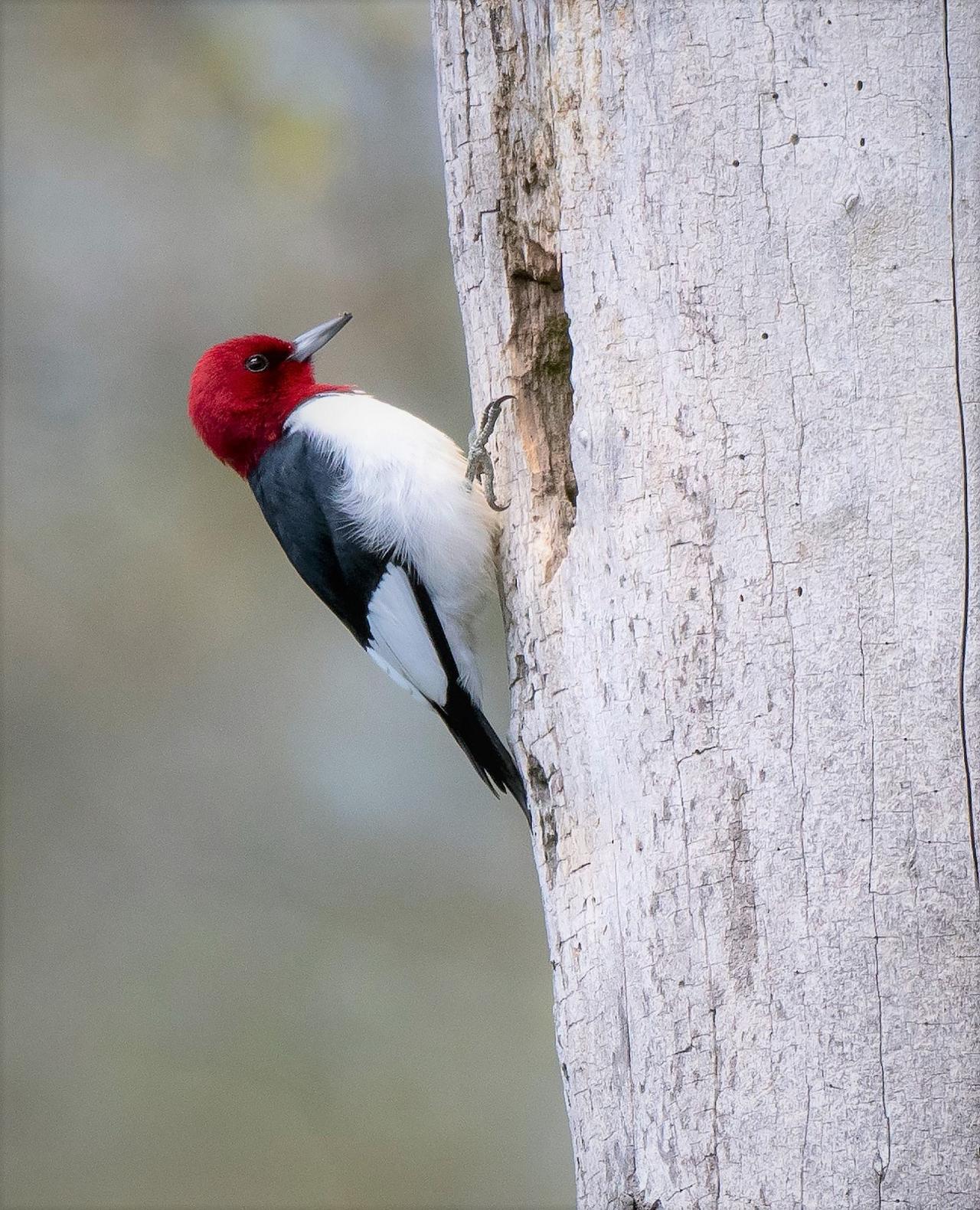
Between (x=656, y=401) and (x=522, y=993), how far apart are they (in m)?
5.07

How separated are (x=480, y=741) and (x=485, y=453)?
697mm

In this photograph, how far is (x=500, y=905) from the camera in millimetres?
6945

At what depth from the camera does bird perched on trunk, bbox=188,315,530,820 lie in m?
3.17

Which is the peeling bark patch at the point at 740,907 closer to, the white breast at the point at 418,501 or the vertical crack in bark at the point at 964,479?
the vertical crack in bark at the point at 964,479

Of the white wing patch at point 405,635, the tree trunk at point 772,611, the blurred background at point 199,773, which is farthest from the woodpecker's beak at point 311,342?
the blurred background at point 199,773

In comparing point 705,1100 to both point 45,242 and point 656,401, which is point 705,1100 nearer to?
point 656,401

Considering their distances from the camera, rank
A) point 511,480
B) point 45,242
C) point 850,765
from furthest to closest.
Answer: point 45,242 → point 511,480 → point 850,765

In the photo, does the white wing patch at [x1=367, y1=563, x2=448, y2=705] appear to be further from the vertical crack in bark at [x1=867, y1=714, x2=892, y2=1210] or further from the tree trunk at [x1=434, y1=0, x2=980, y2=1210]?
the vertical crack in bark at [x1=867, y1=714, x2=892, y2=1210]

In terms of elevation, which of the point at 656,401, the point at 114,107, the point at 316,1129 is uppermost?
the point at 114,107

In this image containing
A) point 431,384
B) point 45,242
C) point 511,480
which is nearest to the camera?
point 511,480

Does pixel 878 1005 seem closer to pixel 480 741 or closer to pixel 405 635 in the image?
pixel 480 741

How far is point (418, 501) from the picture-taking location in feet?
10.5

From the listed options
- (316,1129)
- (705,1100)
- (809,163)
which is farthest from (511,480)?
(316,1129)

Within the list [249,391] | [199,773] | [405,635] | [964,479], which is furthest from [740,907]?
[199,773]
